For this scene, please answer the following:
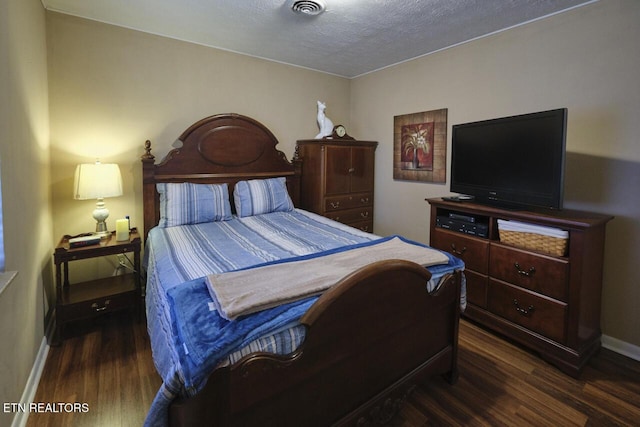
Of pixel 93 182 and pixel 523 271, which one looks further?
pixel 93 182

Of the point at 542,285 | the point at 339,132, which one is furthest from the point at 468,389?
the point at 339,132

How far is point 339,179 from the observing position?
3.65 meters

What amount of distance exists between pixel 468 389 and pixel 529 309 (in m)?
0.75

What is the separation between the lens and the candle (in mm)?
2477

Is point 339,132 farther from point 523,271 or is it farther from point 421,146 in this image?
point 523,271

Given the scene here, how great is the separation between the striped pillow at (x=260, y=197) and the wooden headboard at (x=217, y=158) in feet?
0.62

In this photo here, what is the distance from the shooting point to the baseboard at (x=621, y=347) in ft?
7.03

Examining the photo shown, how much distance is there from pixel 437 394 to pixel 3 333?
6.86 ft

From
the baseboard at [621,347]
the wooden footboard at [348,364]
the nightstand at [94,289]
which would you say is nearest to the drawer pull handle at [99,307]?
the nightstand at [94,289]

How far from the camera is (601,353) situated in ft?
7.26

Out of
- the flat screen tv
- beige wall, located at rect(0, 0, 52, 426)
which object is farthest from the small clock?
beige wall, located at rect(0, 0, 52, 426)

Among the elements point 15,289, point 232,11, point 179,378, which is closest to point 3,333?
point 15,289

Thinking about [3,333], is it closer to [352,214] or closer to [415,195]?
[352,214]

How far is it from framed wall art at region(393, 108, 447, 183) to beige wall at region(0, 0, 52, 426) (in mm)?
3165
